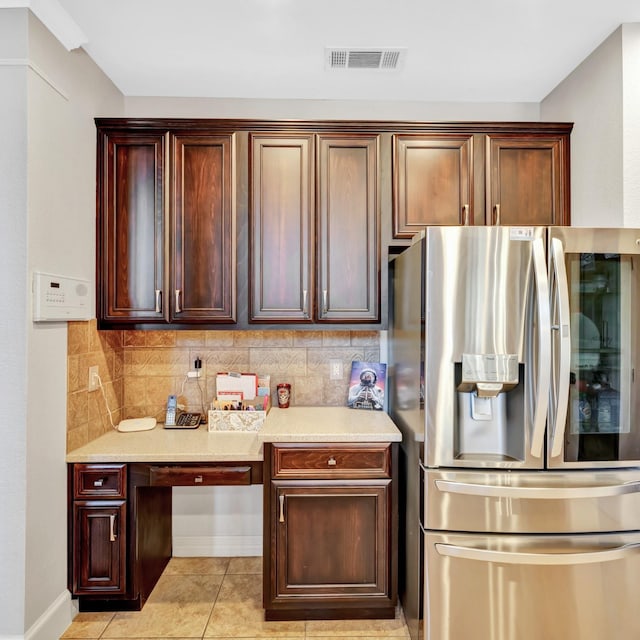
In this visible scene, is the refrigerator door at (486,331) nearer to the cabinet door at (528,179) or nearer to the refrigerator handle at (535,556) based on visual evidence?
the refrigerator handle at (535,556)

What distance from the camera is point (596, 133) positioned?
228 cm

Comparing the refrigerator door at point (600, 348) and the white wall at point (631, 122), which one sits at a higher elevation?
the white wall at point (631, 122)

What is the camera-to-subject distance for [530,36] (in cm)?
216

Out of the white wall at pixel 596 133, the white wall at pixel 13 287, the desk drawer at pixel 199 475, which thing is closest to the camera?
the white wall at pixel 13 287

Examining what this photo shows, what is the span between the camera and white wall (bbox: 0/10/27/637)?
6.14 ft

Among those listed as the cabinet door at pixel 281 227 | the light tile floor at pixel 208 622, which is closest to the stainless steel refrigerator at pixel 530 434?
the light tile floor at pixel 208 622

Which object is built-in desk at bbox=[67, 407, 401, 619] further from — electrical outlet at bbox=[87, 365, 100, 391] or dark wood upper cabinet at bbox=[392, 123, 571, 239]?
dark wood upper cabinet at bbox=[392, 123, 571, 239]

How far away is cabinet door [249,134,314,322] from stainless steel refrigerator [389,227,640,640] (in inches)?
32.5

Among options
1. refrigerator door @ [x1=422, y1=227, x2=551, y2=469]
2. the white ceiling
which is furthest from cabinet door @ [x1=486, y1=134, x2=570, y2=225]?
refrigerator door @ [x1=422, y1=227, x2=551, y2=469]

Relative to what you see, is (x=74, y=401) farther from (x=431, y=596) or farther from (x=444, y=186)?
(x=444, y=186)

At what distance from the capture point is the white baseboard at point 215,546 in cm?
287

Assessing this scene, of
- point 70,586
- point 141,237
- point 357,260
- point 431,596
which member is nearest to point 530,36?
point 357,260

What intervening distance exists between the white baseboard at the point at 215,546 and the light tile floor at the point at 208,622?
0.27m

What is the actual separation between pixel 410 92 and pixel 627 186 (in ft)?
4.28
